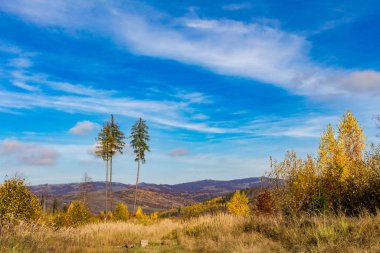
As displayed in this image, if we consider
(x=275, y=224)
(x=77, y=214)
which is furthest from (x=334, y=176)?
(x=77, y=214)

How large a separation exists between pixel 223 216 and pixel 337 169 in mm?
16163

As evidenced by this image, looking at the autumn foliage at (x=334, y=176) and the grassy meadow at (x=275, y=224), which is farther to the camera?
the autumn foliage at (x=334, y=176)

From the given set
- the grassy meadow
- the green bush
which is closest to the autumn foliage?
the grassy meadow

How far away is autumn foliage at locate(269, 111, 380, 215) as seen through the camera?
65.2 ft

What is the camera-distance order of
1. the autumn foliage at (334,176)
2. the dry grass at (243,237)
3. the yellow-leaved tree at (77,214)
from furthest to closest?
the yellow-leaved tree at (77,214)
the autumn foliage at (334,176)
the dry grass at (243,237)

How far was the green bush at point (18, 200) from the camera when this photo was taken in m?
20.3

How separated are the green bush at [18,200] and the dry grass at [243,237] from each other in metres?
5.17

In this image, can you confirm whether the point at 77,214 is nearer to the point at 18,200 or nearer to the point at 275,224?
the point at 18,200

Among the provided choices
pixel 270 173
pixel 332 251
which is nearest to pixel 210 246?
pixel 332 251

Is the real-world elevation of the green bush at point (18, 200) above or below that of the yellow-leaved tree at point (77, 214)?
above

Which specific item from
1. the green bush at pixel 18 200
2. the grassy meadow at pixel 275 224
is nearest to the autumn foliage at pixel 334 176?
the grassy meadow at pixel 275 224

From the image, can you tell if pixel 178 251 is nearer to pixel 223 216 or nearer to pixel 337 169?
pixel 223 216

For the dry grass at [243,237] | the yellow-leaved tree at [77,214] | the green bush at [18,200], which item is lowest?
the yellow-leaved tree at [77,214]

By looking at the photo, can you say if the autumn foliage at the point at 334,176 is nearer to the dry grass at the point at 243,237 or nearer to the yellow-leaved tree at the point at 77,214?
the dry grass at the point at 243,237
